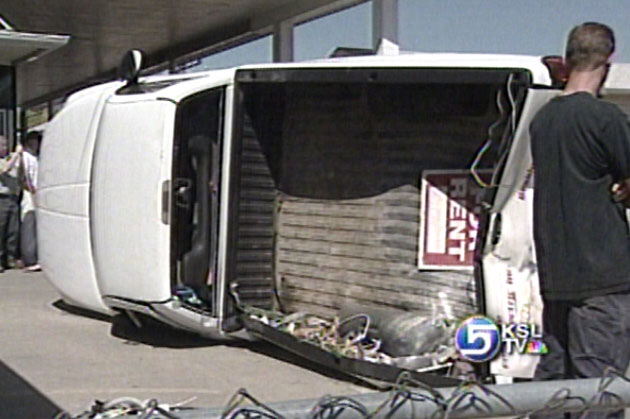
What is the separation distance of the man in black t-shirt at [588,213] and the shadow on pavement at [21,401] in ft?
10.9

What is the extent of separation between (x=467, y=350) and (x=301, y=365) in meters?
1.76

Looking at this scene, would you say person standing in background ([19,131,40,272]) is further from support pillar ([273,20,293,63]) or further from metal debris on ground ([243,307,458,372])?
metal debris on ground ([243,307,458,372])

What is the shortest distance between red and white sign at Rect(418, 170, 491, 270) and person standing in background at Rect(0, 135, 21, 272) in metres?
7.22

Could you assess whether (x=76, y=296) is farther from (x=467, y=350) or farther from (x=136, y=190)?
(x=467, y=350)

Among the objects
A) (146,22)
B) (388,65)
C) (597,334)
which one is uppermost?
(146,22)

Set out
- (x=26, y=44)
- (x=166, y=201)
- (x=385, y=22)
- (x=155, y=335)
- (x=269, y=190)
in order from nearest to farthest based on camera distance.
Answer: (x=166, y=201)
(x=269, y=190)
(x=155, y=335)
(x=26, y=44)
(x=385, y=22)

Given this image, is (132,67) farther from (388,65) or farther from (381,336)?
(381,336)

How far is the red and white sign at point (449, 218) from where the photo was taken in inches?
→ 261

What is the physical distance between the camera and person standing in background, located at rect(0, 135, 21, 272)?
486 inches

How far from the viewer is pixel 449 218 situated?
6.70m

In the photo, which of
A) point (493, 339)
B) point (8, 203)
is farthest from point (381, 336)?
point (8, 203)

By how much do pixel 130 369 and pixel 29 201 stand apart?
633 cm

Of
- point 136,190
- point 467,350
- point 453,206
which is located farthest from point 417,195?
point 136,190

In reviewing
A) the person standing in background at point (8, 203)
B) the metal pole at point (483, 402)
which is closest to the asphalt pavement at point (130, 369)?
the person standing in background at point (8, 203)
